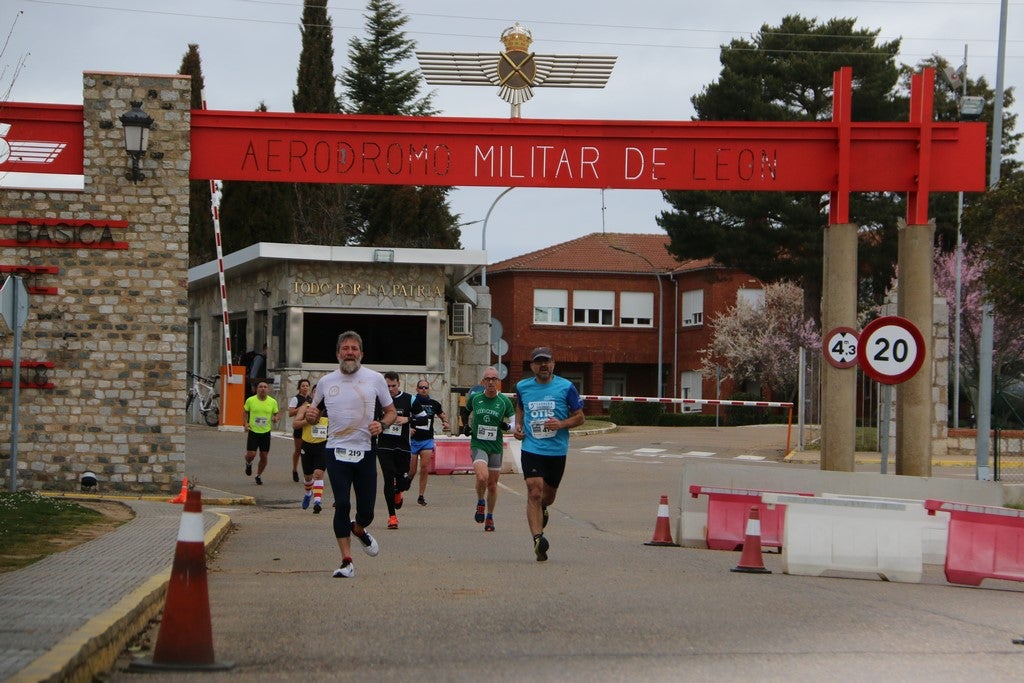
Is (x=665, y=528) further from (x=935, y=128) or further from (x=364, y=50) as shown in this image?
(x=364, y=50)

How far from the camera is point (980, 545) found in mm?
12484

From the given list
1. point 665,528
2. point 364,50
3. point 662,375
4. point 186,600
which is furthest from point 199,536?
point 662,375

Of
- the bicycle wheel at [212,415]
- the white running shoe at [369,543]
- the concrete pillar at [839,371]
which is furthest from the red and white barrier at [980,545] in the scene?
the bicycle wheel at [212,415]

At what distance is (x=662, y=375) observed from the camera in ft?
229

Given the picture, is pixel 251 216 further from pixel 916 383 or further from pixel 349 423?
pixel 349 423

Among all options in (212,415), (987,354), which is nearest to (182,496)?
(987,354)

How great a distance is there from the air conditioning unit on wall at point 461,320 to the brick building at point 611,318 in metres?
29.5

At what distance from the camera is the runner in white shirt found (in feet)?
36.3

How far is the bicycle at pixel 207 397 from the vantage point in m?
37.1

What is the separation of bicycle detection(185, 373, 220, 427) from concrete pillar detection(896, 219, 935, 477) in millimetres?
20807

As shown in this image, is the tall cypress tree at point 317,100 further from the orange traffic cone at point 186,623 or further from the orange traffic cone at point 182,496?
the orange traffic cone at point 186,623

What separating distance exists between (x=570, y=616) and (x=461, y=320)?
2944 cm

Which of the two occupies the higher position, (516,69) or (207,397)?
(516,69)

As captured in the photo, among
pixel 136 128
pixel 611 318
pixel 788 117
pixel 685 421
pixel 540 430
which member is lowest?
pixel 685 421
